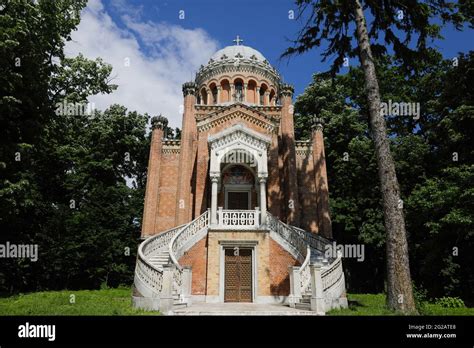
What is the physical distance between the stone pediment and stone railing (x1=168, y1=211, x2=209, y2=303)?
663 centimetres

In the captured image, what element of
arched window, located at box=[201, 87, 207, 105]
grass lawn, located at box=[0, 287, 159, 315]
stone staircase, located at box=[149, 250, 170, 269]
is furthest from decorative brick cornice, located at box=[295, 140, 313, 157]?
grass lawn, located at box=[0, 287, 159, 315]

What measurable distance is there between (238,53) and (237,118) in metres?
10.3

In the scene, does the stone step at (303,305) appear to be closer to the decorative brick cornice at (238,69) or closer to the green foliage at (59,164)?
the green foliage at (59,164)

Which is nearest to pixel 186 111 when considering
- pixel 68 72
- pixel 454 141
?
pixel 68 72

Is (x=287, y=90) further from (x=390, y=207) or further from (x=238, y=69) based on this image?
(x=390, y=207)

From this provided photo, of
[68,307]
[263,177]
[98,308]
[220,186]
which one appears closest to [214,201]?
[263,177]

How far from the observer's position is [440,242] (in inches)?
703

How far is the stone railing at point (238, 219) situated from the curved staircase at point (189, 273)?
0.57m

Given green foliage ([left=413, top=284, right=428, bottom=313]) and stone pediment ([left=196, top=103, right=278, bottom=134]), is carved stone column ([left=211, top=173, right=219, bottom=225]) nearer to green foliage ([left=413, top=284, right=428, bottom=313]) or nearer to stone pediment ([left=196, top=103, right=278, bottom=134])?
stone pediment ([left=196, top=103, right=278, bottom=134])

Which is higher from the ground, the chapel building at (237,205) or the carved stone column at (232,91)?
the carved stone column at (232,91)

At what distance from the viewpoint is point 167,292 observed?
10.4 m

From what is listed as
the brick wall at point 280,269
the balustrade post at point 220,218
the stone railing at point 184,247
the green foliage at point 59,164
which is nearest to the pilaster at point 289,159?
the brick wall at point 280,269

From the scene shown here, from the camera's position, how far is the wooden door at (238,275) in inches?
615

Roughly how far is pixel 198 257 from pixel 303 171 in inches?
376
